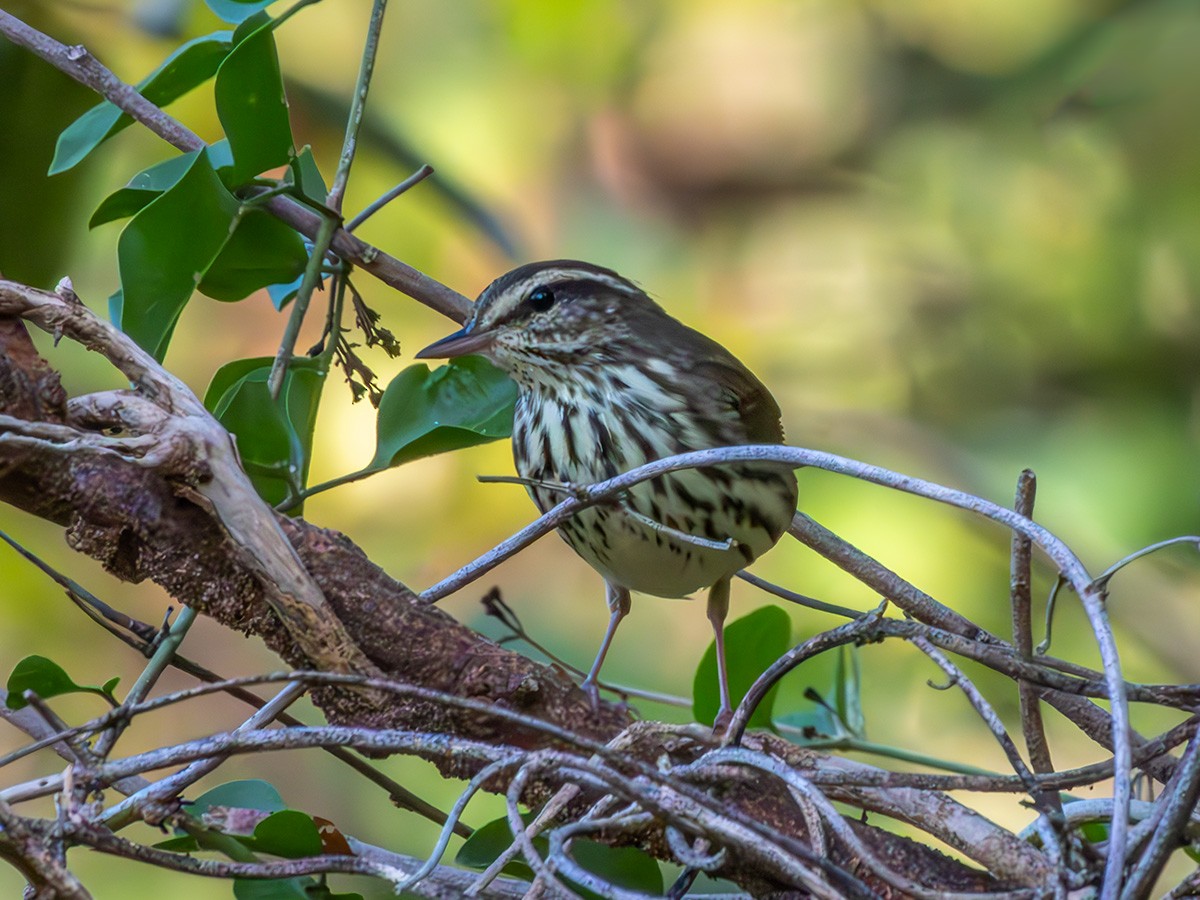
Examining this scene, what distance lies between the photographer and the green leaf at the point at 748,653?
61.1 inches

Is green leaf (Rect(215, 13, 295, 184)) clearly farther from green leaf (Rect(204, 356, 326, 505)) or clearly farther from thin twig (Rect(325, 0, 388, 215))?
green leaf (Rect(204, 356, 326, 505))

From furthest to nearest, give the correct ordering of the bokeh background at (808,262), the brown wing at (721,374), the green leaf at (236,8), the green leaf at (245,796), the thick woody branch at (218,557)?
the bokeh background at (808,262), the brown wing at (721,374), the green leaf at (236,8), the green leaf at (245,796), the thick woody branch at (218,557)

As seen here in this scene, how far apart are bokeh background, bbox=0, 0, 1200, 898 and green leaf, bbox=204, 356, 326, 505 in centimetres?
122

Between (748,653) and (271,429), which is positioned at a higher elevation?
(748,653)

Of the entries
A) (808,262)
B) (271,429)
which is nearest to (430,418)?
(271,429)

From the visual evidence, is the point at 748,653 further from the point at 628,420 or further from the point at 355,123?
the point at 355,123

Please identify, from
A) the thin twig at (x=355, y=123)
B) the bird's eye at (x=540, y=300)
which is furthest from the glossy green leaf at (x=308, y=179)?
the bird's eye at (x=540, y=300)

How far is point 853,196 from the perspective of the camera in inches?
139

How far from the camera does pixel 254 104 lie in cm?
131

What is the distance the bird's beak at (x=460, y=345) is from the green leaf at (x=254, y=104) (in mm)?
337

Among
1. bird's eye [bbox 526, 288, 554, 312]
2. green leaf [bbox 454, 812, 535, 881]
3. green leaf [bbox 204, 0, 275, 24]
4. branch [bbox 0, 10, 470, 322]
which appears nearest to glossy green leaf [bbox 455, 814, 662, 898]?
green leaf [bbox 454, 812, 535, 881]

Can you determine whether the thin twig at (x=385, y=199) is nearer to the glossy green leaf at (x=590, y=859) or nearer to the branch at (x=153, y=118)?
the branch at (x=153, y=118)

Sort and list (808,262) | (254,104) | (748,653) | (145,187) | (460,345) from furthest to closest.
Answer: (808,262) → (460,345) → (748,653) → (145,187) → (254,104)

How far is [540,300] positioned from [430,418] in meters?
0.43
